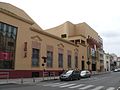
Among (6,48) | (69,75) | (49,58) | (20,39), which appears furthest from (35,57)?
(69,75)

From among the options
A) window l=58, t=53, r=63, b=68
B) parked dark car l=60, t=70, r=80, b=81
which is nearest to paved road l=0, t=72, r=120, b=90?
parked dark car l=60, t=70, r=80, b=81

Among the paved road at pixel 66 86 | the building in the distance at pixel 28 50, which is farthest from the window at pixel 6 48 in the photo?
the paved road at pixel 66 86

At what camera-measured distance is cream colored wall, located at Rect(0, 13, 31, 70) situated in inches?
1384

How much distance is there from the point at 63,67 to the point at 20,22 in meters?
19.5

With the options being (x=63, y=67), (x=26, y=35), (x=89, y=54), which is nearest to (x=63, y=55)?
(x=63, y=67)

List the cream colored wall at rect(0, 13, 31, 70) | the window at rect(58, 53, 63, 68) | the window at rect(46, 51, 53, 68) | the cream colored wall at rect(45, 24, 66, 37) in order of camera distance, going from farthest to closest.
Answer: the cream colored wall at rect(45, 24, 66, 37) < the window at rect(58, 53, 63, 68) < the window at rect(46, 51, 53, 68) < the cream colored wall at rect(0, 13, 31, 70)

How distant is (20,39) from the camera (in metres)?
36.9

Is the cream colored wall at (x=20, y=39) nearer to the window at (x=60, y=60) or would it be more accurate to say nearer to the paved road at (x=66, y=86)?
the paved road at (x=66, y=86)

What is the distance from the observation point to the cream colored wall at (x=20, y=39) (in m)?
35.2

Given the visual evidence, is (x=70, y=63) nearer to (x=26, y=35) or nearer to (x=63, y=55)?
(x=63, y=55)

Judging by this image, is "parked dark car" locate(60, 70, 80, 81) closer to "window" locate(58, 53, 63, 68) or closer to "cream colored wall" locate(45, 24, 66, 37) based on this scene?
"window" locate(58, 53, 63, 68)

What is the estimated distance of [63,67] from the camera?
175 ft

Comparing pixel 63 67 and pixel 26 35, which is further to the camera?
pixel 63 67

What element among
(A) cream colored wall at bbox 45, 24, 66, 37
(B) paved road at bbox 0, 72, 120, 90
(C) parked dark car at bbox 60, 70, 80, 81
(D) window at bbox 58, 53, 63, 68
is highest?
(A) cream colored wall at bbox 45, 24, 66, 37
